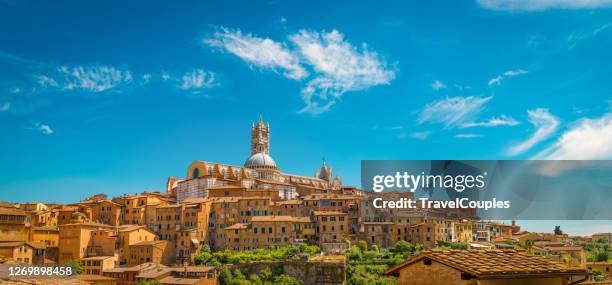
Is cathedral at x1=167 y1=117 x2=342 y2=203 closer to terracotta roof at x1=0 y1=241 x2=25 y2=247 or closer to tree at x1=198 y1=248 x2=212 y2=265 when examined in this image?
tree at x1=198 y1=248 x2=212 y2=265

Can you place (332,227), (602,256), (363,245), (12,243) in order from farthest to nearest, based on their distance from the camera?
(332,227) < (602,256) < (363,245) < (12,243)

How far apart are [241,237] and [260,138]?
1370 inches

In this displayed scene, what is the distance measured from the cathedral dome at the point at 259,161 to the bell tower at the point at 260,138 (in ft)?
19.4

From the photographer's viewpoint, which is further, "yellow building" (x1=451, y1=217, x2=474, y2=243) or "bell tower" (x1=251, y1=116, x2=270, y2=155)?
"bell tower" (x1=251, y1=116, x2=270, y2=155)

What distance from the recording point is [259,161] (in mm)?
84875

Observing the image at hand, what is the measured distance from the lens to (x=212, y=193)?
68562 millimetres

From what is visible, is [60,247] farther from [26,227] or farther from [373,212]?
[373,212]

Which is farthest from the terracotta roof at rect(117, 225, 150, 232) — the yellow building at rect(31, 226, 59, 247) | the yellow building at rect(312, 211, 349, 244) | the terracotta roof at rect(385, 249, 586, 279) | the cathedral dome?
the terracotta roof at rect(385, 249, 586, 279)

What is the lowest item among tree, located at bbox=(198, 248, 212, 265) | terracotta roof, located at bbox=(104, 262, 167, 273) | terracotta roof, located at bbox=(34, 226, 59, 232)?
terracotta roof, located at bbox=(104, 262, 167, 273)

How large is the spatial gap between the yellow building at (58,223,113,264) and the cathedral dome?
30.3 m

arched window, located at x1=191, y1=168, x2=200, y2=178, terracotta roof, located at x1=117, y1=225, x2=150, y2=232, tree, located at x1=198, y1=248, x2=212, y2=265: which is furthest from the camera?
arched window, located at x1=191, y1=168, x2=200, y2=178

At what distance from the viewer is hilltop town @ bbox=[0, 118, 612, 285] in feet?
167

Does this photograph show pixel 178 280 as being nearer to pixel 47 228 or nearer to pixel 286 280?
pixel 286 280

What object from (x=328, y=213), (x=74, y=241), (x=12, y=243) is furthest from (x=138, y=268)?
(x=328, y=213)
